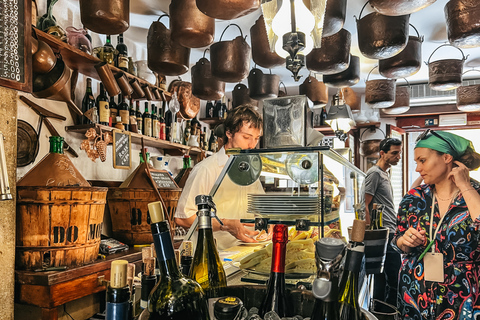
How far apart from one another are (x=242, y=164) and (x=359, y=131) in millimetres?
5258

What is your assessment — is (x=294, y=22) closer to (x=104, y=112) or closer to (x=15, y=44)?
(x=15, y=44)

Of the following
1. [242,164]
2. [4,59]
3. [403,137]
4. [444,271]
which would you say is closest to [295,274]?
[242,164]

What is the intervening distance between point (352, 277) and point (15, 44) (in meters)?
1.83

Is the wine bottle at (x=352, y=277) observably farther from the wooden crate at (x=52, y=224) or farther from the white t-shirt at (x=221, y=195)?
the wooden crate at (x=52, y=224)

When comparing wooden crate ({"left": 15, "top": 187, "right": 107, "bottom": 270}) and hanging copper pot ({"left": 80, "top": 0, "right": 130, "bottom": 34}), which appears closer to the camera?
hanging copper pot ({"left": 80, "top": 0, "right": 130, "bottom": 34})

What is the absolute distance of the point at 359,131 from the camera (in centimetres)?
617

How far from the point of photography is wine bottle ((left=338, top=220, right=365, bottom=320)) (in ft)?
2.14

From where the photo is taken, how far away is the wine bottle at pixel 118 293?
57cm

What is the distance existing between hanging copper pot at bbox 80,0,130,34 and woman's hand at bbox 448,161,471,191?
76.0 inches

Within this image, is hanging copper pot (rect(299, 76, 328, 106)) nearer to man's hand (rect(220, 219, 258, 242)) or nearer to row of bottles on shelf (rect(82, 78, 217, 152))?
row of bottles on shelf (rect(82, 78, 217, 152))

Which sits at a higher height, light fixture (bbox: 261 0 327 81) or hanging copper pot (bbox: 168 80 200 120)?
hanging copper pot (bbox: 168 80 200 120)

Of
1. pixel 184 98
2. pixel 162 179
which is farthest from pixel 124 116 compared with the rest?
pixel 184 98

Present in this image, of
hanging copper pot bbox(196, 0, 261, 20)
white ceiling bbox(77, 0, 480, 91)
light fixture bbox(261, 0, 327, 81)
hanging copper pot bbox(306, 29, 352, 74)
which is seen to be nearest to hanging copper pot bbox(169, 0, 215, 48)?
hanging copper pot bbox(196, 0, 261, 20)

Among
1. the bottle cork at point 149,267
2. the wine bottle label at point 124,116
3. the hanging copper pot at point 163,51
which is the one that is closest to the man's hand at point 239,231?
the bottle cork at point 149,267
